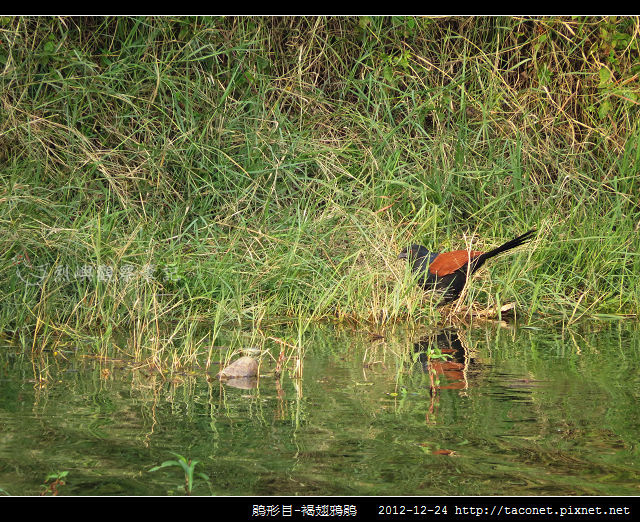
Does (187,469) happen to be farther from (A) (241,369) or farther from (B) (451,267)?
(B) (451,267)

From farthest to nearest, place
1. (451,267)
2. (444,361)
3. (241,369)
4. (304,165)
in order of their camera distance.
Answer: (304,165), (451,267), (444,361), (241,369)

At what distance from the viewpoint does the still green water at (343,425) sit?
265 centimetres

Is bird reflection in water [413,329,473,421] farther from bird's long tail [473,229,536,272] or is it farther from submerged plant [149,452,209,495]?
submerged plant [149,452,209,495]

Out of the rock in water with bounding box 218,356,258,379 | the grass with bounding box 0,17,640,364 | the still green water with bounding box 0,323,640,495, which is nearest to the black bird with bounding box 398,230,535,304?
the grass with bounding box 0,17,640,364

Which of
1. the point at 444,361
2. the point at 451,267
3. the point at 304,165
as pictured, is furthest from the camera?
the point at 304,165

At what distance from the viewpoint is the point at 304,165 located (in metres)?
7.17

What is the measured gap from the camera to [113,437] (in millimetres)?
3062

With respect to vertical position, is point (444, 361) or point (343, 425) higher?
point (444, 361)

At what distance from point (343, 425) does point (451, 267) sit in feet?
9.07

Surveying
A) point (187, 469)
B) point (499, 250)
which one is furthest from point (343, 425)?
point (499, 250)

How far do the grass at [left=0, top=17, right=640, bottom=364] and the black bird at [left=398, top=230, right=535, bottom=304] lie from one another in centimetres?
17

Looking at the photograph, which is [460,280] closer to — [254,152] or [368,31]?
[254,152]

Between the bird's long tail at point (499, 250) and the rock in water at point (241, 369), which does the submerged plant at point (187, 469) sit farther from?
the bird's long tail at point (499, 250)

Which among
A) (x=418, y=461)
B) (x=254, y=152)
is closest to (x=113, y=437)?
(x=418, y=461)
